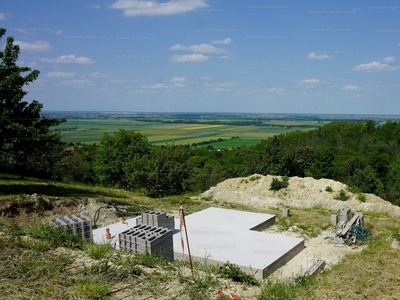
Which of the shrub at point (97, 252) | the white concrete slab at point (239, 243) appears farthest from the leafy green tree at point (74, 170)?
the shrub at point (97, 252)

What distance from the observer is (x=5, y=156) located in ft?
45.9

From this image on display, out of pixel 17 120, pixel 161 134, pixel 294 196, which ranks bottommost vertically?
pixel 294 196

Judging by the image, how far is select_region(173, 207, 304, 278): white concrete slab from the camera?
9.87 metres

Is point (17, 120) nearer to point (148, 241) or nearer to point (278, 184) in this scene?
point (148, 241)

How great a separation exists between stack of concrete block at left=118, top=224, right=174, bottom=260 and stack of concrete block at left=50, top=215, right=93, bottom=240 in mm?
1773

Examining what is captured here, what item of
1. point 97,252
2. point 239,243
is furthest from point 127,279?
point 239,243

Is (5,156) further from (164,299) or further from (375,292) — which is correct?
(375,292)

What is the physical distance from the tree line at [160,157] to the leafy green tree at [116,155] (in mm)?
104

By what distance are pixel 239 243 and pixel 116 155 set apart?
2679 centimetres

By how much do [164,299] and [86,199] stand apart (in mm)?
11611

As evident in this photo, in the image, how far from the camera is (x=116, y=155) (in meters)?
36.1

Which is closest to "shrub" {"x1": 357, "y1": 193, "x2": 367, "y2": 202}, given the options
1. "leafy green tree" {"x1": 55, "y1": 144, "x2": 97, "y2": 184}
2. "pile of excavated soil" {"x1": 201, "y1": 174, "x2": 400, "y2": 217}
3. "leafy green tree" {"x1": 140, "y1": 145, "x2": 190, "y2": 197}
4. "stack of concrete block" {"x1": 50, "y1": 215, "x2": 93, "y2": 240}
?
"pile of excavated soil" {"x1": 201, "y1": 174, "x2": 400, "y2": 217}

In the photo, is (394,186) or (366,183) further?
(394,186)

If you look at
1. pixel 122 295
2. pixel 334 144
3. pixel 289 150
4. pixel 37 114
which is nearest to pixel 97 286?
pixel 122 295
